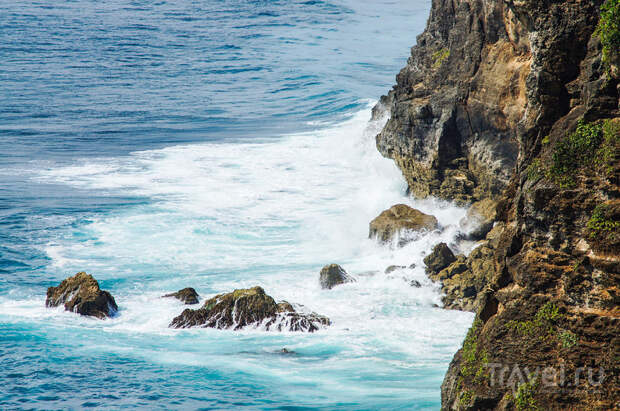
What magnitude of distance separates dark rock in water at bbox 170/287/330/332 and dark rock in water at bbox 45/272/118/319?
2.15 metres

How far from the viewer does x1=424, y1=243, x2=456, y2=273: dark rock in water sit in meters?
19.8

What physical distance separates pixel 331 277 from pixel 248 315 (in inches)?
129

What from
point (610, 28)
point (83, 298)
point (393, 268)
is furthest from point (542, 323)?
point (83, 298)

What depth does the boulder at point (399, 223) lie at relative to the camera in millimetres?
22422

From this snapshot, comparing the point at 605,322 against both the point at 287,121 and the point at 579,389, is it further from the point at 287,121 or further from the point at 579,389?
the point at 287,121

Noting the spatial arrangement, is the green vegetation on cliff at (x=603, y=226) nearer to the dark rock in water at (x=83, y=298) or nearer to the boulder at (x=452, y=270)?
the boulder at (x=452, y=270)

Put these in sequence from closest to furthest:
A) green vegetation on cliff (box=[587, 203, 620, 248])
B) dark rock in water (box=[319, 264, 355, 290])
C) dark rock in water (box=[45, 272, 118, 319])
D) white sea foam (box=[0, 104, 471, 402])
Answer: green vegetation on cliff (box=[587, 203, 620, 248]), white sea foam (box=[0, 104, 471, 402]), dark rock in water (box=[45, 272, 118, 319]), dark rock in water (box=[319, 264, 355, 290])

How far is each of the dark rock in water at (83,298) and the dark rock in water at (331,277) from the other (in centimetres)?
602

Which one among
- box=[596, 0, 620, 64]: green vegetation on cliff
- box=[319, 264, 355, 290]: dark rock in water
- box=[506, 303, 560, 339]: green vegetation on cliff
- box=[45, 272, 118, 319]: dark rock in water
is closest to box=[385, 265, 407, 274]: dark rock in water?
box=[319, 264, 355, 290]: dark rock in water

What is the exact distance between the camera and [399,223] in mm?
22641

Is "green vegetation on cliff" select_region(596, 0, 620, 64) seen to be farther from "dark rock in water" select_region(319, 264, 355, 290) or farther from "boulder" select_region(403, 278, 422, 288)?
"dark rock in water" select_region(319, 264, 355, 290)

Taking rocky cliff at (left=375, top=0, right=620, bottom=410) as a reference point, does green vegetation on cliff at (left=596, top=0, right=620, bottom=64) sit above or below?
above

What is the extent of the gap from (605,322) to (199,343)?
10680mm

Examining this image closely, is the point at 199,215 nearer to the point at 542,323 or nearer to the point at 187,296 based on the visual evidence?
the point at 187,296
